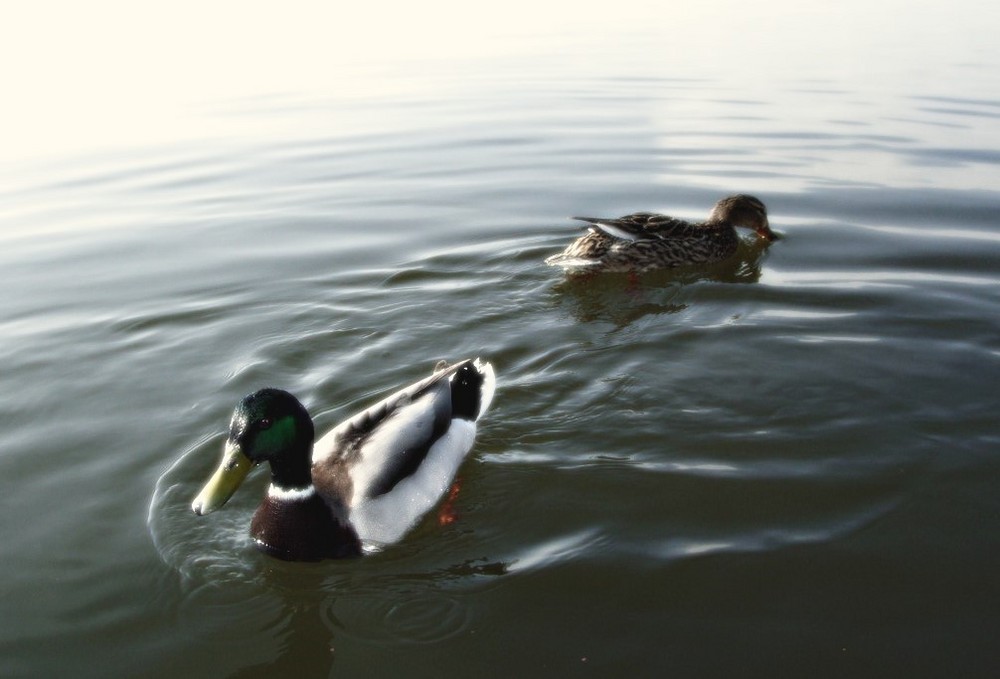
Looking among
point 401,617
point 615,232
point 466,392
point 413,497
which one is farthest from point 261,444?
point 615,232

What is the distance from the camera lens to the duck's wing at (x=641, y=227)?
26.0ft

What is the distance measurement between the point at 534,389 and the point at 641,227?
8.23ft

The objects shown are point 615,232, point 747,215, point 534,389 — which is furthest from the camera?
point 747,215

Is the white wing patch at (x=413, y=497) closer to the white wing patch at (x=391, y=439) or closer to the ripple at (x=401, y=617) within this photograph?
the white wing patch at (x=391, y=439)

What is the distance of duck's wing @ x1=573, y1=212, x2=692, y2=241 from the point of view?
7.93m

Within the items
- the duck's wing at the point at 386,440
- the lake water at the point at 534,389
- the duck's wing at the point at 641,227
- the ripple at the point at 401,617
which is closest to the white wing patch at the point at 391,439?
the duck's wing at the point at 386,440

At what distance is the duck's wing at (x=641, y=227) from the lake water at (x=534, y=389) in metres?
0.36

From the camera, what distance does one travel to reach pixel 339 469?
16.1ft

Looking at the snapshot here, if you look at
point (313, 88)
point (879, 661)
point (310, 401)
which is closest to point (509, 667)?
point (879, 661)

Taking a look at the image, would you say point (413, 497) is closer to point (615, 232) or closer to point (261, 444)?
point (261, 444)

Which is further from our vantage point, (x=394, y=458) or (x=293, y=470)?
(x=394, y=458)

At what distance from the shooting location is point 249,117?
16578 mm

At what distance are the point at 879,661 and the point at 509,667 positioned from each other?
138 centimetres

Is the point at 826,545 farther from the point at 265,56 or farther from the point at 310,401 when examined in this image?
the point at 265,56
